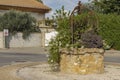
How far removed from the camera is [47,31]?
45.4 metres

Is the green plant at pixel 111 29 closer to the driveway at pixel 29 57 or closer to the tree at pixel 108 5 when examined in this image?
the driveway at pixel 29 57

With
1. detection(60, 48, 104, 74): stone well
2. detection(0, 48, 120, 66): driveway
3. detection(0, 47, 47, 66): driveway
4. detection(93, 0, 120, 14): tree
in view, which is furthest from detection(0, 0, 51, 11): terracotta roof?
detection(60, 48, 104, 74): stone well

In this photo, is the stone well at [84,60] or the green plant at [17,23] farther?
the green plant at [17,23]

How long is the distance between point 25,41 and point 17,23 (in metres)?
2.07

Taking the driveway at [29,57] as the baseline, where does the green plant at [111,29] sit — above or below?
above

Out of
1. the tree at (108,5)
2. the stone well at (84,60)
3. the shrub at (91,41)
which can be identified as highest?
the tree at (108,5)

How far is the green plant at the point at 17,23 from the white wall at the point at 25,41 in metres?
0.46

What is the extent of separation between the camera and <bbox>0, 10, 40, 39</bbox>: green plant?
→ 42050mm

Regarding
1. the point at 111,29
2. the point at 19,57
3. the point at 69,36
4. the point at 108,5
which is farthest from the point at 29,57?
the point at 108,5

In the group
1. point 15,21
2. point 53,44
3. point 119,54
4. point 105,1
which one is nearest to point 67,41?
point 53,44

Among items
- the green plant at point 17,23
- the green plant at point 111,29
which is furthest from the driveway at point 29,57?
the green plant at point 17,23

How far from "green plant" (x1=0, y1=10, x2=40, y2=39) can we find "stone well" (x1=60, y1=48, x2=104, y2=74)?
88.4ft

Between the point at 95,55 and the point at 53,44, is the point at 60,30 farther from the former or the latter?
the point at 95,55

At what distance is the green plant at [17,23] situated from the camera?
138 ft
